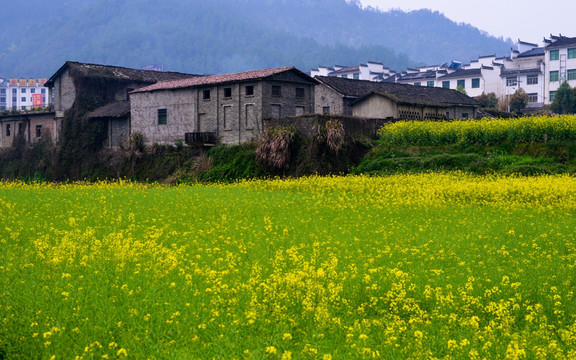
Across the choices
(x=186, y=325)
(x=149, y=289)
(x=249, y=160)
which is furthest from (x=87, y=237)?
(x=249, y=160)

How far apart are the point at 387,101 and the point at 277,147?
11490 mm

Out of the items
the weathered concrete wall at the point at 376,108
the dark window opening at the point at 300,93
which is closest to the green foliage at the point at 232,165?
the dark window opening at the point at 300,93

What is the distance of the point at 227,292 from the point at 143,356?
2.17 metres

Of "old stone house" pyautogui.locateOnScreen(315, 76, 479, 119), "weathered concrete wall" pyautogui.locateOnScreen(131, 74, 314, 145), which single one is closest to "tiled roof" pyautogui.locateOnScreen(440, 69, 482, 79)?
"old stone house" pyautogui.locateOnScreen(315, 76, 479, 119)

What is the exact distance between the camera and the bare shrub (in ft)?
110

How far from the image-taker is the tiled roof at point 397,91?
156 ft

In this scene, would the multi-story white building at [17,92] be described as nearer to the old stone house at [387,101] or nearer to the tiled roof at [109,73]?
the tiled roof at [109,73]

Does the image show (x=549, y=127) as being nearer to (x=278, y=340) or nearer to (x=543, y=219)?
(x=543, y=219)

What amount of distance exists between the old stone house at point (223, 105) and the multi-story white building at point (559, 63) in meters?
45.4

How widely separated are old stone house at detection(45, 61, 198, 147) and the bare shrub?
18.2 m

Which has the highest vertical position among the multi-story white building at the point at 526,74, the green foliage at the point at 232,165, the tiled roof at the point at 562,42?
the tiled roof at the point at 562,42

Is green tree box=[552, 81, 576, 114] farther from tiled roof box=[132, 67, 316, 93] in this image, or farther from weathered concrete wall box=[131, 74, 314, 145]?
tiled roof box=[132, 67, 316, 93]

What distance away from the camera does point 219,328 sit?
7.85 meters

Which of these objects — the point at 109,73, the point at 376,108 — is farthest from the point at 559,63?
the point at 109,73
